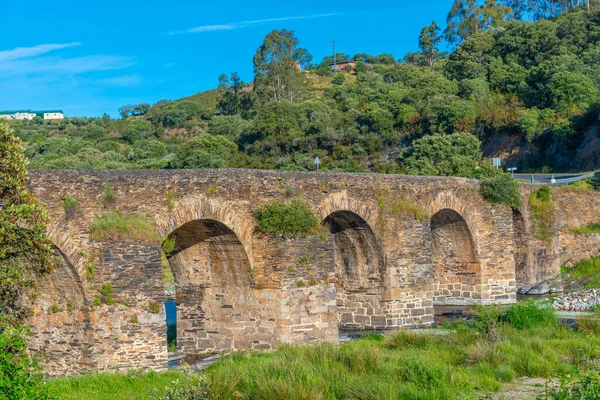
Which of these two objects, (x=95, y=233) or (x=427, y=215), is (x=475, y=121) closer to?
(x=427, y=215)

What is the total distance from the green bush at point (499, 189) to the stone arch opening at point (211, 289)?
31.7 feet

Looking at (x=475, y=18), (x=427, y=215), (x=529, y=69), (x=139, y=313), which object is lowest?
(x=139, y=313)

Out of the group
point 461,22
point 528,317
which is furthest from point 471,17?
point 528,317

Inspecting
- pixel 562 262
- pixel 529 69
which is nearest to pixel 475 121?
pixel 529 69

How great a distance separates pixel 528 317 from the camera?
15.4 metres

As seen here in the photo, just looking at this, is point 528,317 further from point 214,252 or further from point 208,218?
point 208,218

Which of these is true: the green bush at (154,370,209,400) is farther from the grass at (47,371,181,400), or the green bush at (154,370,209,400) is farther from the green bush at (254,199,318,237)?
the green bush at (254,199,318,237)

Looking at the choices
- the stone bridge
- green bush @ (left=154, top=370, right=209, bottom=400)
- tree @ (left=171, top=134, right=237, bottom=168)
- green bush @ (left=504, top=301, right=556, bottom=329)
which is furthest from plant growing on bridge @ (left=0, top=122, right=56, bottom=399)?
tree @ (left=171, top=134, right=237, bottom=168)

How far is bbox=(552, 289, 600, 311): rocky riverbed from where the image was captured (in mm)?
19000

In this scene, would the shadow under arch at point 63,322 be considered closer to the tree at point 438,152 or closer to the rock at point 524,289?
the rock at point 524,289

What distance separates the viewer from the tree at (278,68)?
190 feet

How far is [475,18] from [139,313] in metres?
61.9

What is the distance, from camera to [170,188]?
45.1 feet

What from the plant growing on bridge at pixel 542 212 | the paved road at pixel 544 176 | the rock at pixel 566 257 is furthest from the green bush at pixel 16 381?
the paved road at pixel 544 176
